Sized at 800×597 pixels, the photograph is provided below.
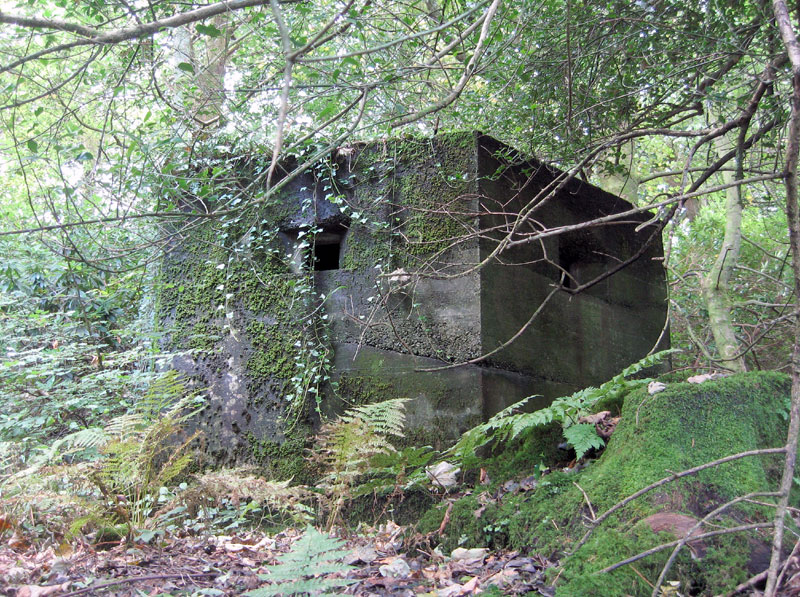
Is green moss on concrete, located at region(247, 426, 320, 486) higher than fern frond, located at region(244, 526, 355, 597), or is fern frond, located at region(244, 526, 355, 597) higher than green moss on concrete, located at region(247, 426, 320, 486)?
fern frond, located at region(244, 526, 355, 597)

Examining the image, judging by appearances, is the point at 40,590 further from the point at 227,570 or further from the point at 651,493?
the point at 651,493

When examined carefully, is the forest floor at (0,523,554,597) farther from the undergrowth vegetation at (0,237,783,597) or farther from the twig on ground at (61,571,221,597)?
the undergrowth vegetation at (0,237,783,597)

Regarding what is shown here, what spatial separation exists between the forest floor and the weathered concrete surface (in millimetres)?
1455

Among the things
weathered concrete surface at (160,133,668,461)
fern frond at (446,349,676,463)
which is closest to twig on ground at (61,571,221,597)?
fern frond at (446,349,676,463)

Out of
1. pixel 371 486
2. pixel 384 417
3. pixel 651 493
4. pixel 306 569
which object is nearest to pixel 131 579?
pixel 306 569

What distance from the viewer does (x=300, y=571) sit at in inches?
67.8

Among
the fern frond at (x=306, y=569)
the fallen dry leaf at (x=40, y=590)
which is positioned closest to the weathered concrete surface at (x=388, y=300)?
the fallen dry leaf at (x=40, y=590)

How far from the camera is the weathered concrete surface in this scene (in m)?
4.53

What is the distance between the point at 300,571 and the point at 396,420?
2.05 m

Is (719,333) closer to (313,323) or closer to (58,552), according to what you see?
(313,323)

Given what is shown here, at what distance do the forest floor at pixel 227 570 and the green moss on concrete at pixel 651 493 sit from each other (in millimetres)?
170

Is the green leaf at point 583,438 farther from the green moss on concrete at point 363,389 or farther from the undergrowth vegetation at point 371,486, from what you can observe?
the green moss on concrete at point 363,389

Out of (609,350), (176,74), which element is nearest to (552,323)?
(609,350)

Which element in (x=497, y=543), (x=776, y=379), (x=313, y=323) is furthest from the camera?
(x=313, y=323)
